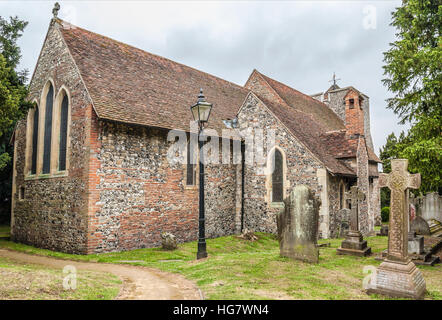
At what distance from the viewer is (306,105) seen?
28.2m

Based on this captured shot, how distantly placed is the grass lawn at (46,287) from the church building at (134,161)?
16.6 ft

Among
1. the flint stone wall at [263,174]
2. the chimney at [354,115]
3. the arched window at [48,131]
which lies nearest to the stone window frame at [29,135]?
the arched window at [48,131]

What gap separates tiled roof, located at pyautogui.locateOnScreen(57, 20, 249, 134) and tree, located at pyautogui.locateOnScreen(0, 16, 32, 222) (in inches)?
105

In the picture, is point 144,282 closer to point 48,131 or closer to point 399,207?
point 399,207

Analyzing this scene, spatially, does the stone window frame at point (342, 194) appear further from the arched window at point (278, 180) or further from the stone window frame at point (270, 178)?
the arched window at point (278, 180)

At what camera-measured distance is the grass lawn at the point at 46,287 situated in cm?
541

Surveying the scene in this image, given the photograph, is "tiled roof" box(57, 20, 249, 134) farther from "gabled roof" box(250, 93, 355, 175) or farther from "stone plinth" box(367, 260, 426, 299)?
"stone plinth" box(367, 260, 426, 299)

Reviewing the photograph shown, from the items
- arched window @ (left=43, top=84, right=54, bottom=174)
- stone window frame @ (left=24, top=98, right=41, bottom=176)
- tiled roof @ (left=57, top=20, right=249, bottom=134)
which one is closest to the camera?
tiled roof @ (left=57, top=20, right=249, bottom=134)

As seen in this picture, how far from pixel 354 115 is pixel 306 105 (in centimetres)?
1019

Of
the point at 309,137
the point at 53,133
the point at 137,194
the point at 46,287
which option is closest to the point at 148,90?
the point at 53,133

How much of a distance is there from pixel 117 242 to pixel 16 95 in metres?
7.07

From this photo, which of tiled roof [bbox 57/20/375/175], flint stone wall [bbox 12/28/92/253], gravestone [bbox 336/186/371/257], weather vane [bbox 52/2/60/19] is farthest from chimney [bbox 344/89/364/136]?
weather vane [bbox 52/2/60/19]

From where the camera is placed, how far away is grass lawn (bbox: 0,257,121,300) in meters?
5.41
